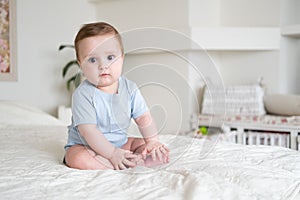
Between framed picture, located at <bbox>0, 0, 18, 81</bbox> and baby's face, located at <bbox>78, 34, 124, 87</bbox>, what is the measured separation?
1.85 metres

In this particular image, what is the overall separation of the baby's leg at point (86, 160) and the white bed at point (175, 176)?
0.11 ft

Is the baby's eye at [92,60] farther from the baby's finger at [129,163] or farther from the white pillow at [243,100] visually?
the white pillow at [243,100]

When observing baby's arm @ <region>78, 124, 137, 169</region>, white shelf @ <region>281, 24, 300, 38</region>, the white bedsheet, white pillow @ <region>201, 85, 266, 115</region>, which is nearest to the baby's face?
baby's arm @ <region>78, 124, 137, 169</region>

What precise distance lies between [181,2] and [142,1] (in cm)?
33

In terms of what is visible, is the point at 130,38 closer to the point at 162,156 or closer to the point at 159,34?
the point at 159,34

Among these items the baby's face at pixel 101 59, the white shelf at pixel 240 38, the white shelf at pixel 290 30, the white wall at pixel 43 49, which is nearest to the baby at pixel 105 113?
the baby's face at pixel 101 59

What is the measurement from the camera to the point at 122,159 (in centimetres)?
114

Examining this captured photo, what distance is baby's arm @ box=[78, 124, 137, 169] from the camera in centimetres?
114

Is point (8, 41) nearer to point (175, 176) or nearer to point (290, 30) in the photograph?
point (290, 30)

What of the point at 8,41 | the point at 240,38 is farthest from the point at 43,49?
the point at 240,38

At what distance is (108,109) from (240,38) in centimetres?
173

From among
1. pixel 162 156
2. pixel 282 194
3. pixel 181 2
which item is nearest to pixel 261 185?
pixel 282 194

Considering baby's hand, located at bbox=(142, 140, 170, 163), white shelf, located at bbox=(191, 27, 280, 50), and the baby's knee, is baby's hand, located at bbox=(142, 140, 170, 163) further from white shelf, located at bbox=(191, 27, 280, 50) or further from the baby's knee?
white shelf, located at bbox=(191, 27, 280, 50)

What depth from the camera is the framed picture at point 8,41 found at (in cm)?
289
